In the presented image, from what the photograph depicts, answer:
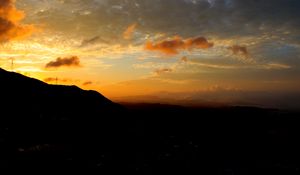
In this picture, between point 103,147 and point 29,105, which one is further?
point 29,105

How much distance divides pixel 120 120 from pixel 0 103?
72.2m

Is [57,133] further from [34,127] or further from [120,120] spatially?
[120,120]

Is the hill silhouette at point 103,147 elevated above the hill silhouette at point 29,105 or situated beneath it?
situated beneath

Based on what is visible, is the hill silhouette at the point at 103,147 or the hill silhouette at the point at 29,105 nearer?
the hill silhouette at the point at 103,147

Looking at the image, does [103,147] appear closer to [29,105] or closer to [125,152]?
[125,152]

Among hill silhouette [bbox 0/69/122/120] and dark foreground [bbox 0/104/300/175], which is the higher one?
hill silhouette [bbox 0/69/122/120]

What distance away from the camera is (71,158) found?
3740 inches

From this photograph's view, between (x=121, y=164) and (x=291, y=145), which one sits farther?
(x=291, y=145)

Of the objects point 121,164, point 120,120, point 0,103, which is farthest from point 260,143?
point 0,103

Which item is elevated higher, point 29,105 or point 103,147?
point 29,105

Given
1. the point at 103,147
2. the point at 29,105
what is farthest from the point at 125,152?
the point at 29,105

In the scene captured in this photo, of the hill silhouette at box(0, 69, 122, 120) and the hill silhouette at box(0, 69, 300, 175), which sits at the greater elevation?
the hill silhouette at box(0, 69, 122, 120)

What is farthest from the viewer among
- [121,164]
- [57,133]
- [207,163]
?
[57,133]

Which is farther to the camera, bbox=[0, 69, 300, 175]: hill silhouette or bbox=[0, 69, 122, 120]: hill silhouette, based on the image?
bbox=[0, 69, 122, 120]: hill silhouette
